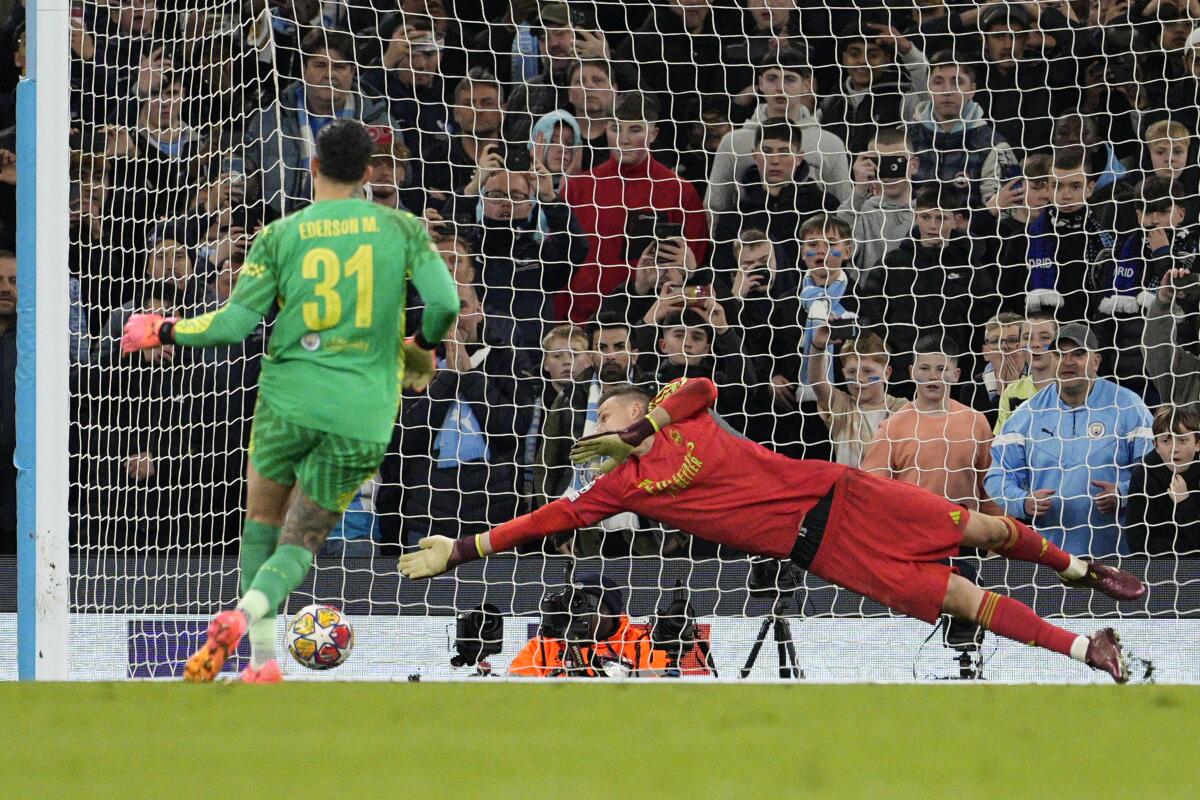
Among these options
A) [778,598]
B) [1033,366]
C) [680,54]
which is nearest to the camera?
[778,598]

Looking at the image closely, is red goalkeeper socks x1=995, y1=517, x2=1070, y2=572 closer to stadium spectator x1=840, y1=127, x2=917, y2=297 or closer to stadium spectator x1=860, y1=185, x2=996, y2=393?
stadium spectator x1=860, y1=185, x2=996, y2=393

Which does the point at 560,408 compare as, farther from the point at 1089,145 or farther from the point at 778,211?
the point at 1089,145

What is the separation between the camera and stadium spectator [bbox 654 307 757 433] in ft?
24.2

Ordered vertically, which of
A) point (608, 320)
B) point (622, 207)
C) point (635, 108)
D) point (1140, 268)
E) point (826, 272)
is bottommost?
point (608, 320)

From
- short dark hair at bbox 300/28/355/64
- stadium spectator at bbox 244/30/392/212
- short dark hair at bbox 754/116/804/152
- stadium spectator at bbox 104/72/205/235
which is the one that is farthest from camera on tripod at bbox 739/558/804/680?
short dark hair at bbox 300/28/355/64

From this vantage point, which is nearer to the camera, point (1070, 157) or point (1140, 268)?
point (1140, 268)

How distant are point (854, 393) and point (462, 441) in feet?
5.67

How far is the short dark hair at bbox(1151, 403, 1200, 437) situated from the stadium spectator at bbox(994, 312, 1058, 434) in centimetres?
46

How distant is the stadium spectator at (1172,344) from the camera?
23.6ft

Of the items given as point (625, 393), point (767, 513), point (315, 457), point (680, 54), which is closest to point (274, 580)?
point (315, 457)

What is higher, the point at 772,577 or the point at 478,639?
the point at 772,577

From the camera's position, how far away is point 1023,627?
5949 mm

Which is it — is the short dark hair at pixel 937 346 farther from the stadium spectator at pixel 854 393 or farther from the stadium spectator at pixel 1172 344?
the stadium spectator at pixel 1172 344

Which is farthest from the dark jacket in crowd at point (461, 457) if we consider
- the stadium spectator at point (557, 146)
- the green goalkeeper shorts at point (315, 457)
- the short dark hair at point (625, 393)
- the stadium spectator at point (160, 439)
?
the green goalkeeper shorts at point (315, 457)
